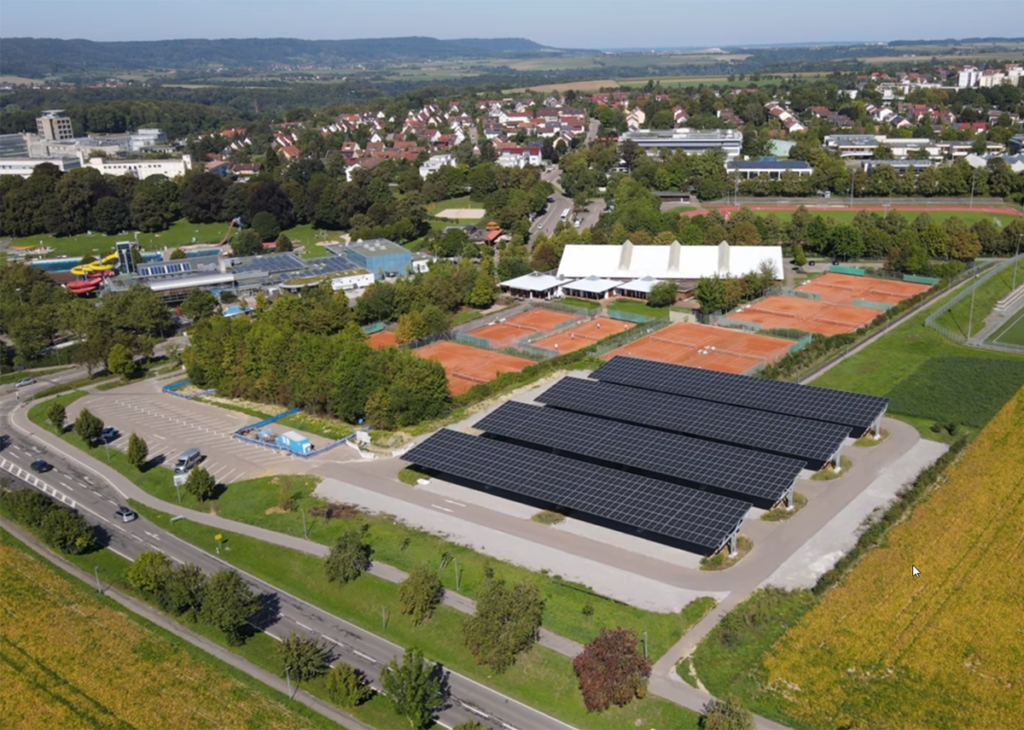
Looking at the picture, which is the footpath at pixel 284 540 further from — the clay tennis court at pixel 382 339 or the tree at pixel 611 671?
the clay tennis court at pixel 382 339

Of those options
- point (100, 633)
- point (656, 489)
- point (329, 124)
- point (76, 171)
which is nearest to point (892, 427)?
point (656, 489)

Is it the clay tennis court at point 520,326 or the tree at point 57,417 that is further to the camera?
the clay tennis court at point 520,326

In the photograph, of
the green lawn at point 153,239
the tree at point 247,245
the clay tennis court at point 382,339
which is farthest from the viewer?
the green lawn at point 153,239

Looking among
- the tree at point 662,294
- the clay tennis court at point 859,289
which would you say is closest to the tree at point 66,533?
the tree at point 662,294

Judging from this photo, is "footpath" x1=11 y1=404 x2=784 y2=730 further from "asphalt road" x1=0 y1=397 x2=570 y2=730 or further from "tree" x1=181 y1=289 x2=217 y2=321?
"tree" x1=181 y1=289 x2=217 y2=321

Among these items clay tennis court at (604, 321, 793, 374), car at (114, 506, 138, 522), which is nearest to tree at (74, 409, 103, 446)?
car at (114, 506, 138, 522)

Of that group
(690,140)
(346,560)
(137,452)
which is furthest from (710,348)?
(690,140)

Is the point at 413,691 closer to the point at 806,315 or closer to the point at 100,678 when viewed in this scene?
the point at 100,678
